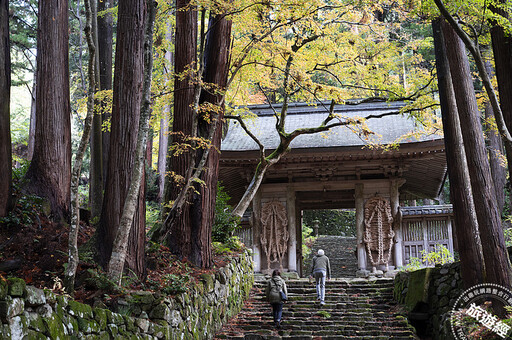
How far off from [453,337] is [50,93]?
7.80 m

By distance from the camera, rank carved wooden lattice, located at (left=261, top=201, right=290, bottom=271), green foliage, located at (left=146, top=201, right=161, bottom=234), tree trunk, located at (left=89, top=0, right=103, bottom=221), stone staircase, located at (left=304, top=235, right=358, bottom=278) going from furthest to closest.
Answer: stone staircase, located at (left=304, top=235, right=358, bottom=278)
green foliage, located at (left=146, top=201, right=161, bottom=234)
carved wooden lattice, located at (left=261, top=201, right=290, bottom=271)
tree trunk, located at (left=89, top=0, right=103, bottom=221)

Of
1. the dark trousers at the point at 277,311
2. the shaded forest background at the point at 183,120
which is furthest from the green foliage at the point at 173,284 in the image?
the dark trousers at the point at 277,311

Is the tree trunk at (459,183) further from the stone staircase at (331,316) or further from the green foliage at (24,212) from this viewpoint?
the green foliage at (24,212)

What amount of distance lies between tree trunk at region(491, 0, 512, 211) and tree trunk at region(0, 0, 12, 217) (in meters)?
6.71

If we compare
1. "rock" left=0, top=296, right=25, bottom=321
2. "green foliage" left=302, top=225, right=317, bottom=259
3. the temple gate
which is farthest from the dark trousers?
"green foliage" left=302, top=225, right=317, bottom=259

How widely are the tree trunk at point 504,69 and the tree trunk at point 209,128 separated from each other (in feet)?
14.7

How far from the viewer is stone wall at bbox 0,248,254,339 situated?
12.6 ft

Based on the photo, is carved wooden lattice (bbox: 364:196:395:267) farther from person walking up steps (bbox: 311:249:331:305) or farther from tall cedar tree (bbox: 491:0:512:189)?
tall cedar tree (bbox: 491:0:512:189)

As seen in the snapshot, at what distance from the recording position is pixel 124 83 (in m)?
7.27

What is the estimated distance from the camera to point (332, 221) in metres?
28.5

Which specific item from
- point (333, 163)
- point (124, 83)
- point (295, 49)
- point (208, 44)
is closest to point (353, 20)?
point (295, 49)

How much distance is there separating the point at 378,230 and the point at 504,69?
30.2 ft

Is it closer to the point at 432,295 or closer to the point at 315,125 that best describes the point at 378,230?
the point at 315,125

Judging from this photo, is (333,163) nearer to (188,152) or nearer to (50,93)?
(188,152)
